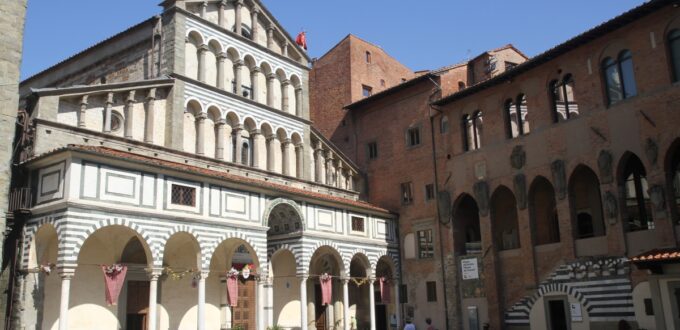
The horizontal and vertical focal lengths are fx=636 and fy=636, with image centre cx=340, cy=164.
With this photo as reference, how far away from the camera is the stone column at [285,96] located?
98.3 feet

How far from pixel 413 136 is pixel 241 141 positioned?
867 centimetres

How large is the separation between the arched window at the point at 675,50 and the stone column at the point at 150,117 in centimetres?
1788

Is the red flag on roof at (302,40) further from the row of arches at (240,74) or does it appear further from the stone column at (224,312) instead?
the stone column at (224,312)

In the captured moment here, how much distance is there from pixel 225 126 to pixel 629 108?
607 inches

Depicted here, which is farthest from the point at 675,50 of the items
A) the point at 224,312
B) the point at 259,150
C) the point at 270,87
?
the point at 224,312

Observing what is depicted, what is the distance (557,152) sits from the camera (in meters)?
24.1

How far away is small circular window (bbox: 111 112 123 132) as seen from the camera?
2261 cm

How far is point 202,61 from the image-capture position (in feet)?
85.7

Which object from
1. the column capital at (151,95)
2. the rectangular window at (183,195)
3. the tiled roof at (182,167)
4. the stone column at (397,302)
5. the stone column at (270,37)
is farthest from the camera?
the stone column at (270,37)

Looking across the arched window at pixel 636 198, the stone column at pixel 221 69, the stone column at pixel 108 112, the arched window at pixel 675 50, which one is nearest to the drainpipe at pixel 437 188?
the arched window at pixel 636 198

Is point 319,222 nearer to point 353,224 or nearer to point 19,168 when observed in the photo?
point 353,224

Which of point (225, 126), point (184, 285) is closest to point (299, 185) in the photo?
point (225, 126)

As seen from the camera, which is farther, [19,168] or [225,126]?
[225,126]

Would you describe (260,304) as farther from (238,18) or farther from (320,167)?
(238,18)
